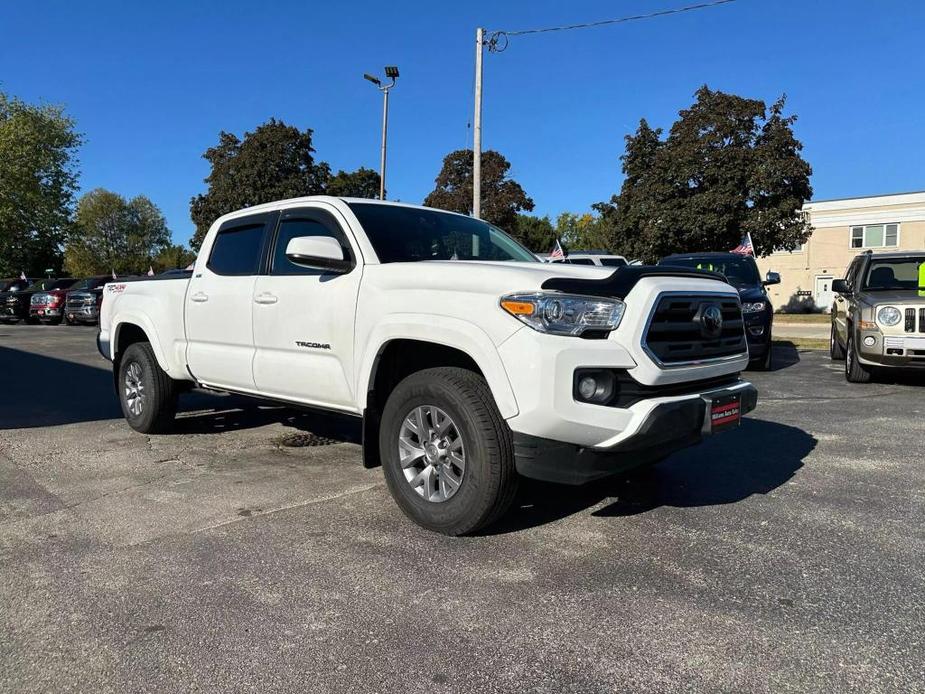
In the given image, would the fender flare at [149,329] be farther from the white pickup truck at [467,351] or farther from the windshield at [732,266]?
the windshield at [732,266]

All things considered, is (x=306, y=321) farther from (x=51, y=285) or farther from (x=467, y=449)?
(x=51, y=285)

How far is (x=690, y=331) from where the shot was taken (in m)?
3.67

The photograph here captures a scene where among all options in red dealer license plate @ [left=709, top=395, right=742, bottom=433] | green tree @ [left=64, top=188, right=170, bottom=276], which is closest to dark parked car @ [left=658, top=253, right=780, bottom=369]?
red dealer license plate @ [left=709, top=395, right=742, bottom=433]

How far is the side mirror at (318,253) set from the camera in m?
4.02

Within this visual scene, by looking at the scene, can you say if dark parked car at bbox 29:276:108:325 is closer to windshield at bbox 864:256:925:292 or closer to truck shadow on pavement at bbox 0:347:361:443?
truck shadow on pavement at bbox 0:347:361:443

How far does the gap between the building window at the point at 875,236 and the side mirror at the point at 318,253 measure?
44.3 metres

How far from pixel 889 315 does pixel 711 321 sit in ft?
19.5

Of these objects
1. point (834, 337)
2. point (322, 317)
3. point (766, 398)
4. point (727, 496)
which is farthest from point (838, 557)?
point (834, 337)

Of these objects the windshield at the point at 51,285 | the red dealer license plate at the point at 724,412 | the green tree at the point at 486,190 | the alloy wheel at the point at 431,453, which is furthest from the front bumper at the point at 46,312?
the red dealer license plate at the point at 724,412

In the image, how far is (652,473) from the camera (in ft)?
16.0

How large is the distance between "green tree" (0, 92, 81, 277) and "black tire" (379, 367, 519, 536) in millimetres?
42082

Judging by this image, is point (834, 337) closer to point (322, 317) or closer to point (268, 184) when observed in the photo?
point (322, 317)

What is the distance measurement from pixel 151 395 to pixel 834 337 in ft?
35.6

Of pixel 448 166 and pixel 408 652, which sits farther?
pixel 448 166
